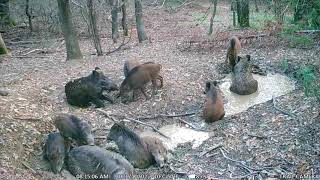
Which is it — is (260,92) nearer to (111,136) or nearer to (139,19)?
(111,136)

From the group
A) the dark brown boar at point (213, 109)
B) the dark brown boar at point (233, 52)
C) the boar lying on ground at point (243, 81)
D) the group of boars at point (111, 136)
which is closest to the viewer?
the group of boars at point (111, 136)

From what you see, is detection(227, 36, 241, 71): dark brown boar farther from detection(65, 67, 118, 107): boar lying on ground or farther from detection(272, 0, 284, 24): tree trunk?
detection(65, 67, 118, 107): boar lying on ground

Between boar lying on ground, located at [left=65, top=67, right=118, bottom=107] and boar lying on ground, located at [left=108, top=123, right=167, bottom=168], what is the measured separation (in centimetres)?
236

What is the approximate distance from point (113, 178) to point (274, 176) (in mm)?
2535

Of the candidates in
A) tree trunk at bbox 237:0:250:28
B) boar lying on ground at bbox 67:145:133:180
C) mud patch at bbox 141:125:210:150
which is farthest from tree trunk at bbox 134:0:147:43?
boar lying on ground at bbox 67:145:133:180

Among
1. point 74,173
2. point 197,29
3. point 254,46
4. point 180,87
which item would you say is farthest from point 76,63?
point 197,29

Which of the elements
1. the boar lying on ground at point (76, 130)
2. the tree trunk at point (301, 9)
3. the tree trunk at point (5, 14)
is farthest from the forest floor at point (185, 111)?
the tree trunk at point (5, 14)

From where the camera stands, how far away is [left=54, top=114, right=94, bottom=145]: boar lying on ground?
7.66 metres

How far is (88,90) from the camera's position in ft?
32.3

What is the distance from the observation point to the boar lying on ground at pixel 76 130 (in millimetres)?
7660

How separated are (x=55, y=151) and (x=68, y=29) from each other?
286 inches

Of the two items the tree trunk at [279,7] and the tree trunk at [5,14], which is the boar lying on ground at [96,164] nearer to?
the tree trunk at [279,7]

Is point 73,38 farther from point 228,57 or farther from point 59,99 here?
point 228,57

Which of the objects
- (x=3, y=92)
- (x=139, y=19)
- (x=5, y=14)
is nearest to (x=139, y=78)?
(x=3, y=92)
